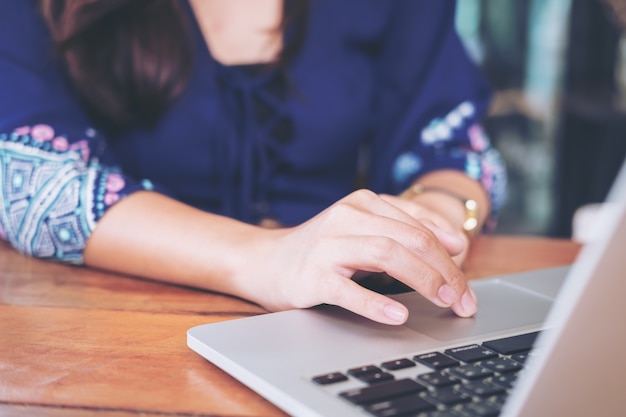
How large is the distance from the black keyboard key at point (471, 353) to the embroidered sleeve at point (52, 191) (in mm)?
403

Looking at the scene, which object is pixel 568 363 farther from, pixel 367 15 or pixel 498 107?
pixel 498 107

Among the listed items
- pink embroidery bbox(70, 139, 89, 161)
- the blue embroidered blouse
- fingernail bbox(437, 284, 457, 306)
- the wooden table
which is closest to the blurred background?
the blue embroidered blouse

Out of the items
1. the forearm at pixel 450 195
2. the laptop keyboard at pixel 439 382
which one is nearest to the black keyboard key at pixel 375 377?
the laptop keyboard at pixel 439 382

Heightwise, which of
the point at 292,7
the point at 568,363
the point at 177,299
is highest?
the point at 292,7

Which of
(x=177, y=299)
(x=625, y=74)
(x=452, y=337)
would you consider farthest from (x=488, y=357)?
(x=625, y=74)

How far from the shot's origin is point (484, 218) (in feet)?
3.17

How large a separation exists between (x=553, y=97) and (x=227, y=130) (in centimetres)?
196

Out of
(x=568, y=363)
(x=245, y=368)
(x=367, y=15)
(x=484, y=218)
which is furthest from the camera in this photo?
(x=367, y=15)

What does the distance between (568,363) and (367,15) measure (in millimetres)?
811

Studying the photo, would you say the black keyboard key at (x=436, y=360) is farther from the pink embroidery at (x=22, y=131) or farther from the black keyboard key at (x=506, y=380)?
the pink embroidery at (x=22, y=131)

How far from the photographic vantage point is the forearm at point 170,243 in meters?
0.67

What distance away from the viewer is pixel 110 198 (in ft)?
2.44

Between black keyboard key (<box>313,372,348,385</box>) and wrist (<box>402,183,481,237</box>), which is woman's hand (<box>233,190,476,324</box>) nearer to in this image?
black keyboard key (<box>313,372,348,385</box>)

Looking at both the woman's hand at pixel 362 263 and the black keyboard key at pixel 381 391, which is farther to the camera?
the woman's hand at pixel 362 263
